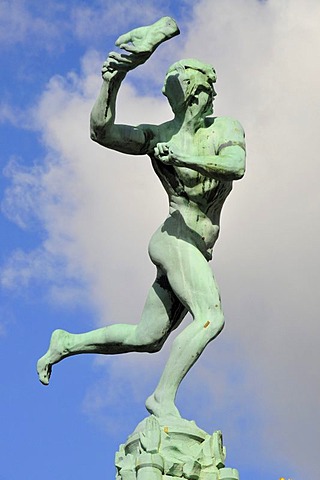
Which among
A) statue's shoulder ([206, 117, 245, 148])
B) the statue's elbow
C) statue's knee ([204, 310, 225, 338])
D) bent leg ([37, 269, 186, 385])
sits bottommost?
statue's knee ([204, 310, 225, 338])

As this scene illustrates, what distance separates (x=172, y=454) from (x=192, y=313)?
1.47m

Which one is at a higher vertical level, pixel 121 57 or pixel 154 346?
pixel 121 57

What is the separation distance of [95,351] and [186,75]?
281 centimetres

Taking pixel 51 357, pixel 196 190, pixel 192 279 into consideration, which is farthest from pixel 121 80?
pixel 51 357

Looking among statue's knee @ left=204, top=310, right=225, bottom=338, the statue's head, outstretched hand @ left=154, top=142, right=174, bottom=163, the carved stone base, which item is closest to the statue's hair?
the statue's head

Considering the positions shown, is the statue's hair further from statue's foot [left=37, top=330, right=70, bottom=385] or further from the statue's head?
statue's foot [left=37, top=330, right=70, bottom=385]

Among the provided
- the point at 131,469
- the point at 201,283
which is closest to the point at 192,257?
the point at 201,283

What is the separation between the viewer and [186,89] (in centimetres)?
1384

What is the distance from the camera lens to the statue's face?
45.4 ft

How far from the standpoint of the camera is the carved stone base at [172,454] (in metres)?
12.1

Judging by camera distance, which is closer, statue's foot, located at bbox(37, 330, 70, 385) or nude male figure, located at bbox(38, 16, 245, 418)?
nude male figure, located at bbox(38, 16, 245, 418)

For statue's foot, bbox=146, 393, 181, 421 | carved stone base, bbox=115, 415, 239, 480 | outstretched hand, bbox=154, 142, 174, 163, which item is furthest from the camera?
outstretched hand, bbox=154, 142, 174, 163

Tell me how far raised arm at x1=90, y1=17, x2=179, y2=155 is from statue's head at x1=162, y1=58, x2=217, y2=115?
1.53ft

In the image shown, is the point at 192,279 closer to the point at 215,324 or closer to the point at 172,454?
the point at 215,324
